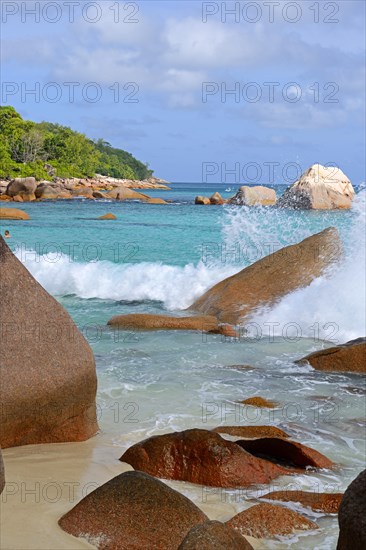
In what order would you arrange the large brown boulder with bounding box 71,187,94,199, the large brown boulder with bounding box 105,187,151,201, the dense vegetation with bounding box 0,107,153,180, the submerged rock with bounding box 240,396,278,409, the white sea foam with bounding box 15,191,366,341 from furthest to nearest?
the dense vegetation with bounding box 0,107,153,180, the large brown boulder with bounding box 71,187,94,199, the large brown boulder with bounding box 105,187,151,201, the white sea foam with bounding box 15,191,366,341, the submerged rock with bounding box 240,396,278,409

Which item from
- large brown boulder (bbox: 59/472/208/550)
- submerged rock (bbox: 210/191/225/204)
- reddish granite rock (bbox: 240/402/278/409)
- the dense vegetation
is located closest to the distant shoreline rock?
the dense vegetation

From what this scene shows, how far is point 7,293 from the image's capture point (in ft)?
16.5

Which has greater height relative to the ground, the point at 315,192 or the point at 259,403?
the point at 315,192

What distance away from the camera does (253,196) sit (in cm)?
3747

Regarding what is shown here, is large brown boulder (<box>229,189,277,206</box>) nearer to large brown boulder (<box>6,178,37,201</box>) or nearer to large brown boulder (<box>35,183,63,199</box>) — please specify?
large brown boulder (<box>6,178,37,201</box>)

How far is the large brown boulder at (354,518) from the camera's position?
7.31 feet

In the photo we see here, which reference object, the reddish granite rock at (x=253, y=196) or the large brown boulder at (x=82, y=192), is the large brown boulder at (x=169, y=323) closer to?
the reddish granite rock at (x=253, y=196)

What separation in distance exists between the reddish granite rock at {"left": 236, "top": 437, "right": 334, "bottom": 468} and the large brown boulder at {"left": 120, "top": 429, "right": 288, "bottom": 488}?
0.27 metres

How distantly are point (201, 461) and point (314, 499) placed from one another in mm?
700

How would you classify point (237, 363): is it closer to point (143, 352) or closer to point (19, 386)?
point (143, 352)

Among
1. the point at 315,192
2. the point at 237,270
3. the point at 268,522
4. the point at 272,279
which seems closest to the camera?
the point at 268,522

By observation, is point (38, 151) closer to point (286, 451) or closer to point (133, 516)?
point (286, 451)

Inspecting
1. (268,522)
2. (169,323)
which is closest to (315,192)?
(169,323)

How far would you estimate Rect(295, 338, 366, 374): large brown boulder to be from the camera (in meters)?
7.55
